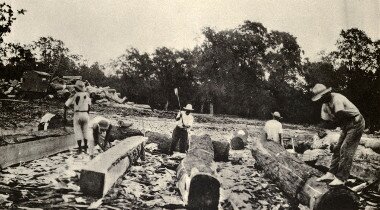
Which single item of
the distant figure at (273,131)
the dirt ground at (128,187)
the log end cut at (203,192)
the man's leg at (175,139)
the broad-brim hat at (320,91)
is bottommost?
the dirt ground at (128,187)

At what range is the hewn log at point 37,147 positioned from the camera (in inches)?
215

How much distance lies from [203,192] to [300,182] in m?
1.49

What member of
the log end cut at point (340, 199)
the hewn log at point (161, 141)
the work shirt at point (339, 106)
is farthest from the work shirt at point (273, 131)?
the log end cut at point (340, 199)

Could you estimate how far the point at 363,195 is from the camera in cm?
562

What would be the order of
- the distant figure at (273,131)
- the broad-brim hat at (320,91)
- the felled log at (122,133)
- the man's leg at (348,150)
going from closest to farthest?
the man's leg at (348,150) < the broad-brim hat at (320,91) < the distant figure at (273,131) < the felled log at (122,133)

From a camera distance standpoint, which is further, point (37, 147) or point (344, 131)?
point (37, 147)

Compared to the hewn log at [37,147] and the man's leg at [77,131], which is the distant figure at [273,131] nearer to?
the man's leg at [77,131]

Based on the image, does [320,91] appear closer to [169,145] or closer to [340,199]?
[340,199]

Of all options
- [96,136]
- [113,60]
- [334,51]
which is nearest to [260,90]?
[334,51]

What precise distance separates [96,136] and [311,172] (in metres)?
4.32

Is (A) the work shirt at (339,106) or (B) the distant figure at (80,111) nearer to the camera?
(A) the work shirt at (339,106)

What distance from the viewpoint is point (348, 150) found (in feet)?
14.7

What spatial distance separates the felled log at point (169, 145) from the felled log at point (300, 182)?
1.16 m

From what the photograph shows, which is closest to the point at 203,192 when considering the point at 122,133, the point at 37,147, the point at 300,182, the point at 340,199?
the point at 300,182
